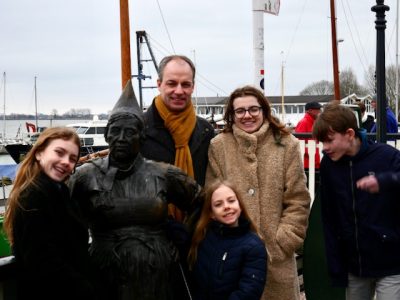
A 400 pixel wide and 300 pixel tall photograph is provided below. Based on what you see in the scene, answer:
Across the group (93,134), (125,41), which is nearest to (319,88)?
(93,134)

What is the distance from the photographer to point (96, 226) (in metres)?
2.59

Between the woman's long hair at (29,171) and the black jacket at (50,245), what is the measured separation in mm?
42

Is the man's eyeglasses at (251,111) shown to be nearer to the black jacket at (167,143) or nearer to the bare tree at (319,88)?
the black jacket at (167,143)

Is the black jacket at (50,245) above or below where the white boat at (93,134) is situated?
below

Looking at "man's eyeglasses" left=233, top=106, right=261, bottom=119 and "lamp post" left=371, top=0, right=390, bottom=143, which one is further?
"lamp post" left=371, top=0, right=390, bottom=143

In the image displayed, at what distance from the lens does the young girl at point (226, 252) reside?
2.74m

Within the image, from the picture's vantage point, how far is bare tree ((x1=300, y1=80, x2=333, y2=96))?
62.3 meters

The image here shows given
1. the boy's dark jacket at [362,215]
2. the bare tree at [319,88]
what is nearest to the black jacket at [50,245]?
the boy's dark jacket at [362,215]

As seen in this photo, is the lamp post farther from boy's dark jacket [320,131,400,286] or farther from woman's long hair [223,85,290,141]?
woman's long hair [223,85,290,141]

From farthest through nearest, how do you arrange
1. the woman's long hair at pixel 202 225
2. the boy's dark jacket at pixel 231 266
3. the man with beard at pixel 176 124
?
the man with beard at pixel 176 124 → the woman's long hair at pixel 202 225 → the boy's dark jacket at pixel 231 266

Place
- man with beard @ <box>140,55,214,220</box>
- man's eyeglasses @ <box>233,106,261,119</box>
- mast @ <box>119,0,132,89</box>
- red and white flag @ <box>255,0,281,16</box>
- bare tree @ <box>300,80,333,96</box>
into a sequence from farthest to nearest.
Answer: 1. bare tree @ <box>300,80,333,96</box>
2. mast @ <box>119,0,132,89</box>
3. red and white flag @ <box>255,0,281,16</box>
4. man's eyeglasses @ <box>233,106,261,119</box>
5. man with beard @ <box>140,55,214,220</box>

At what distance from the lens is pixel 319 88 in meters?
64.0

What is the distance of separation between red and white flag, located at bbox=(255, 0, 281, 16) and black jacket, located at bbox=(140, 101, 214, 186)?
4006mm

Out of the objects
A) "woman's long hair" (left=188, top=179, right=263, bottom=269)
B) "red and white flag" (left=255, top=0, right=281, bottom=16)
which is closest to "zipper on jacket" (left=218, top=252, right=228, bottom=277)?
"woman's long hair" (left=188, top=179, right=263, bottom=269)
